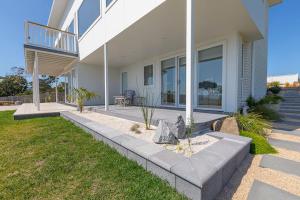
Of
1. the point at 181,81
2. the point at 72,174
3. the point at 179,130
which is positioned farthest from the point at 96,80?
the point at 72,174

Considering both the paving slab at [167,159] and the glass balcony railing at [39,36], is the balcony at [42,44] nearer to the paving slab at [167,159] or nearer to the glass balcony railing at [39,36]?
the glass balcony railing at [39,36]

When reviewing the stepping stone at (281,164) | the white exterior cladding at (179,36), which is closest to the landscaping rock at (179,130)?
the stepping stone at (281,164)

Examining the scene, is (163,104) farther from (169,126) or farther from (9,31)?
(9,31)

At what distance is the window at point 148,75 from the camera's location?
27.4ft

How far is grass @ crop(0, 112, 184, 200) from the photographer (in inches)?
68.8

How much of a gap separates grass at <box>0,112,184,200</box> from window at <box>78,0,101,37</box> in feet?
19.3

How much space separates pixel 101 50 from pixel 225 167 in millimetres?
6714

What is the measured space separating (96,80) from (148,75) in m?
3.45

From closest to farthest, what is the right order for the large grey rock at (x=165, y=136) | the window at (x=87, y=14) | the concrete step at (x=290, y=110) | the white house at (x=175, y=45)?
the large grey rock at (x=165, y=136)
the white house at (x=175, y=45)
the concrete step at (x=290, y=110)
the window at (x=87, y=14)

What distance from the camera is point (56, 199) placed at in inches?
65.9

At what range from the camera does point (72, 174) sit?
2156 mm

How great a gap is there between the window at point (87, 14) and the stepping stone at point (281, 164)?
24.0 feet

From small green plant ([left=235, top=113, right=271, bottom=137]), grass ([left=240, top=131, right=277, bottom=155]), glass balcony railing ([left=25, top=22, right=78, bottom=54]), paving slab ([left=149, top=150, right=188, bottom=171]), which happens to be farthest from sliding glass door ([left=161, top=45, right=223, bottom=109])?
glass balcony railing ([left=25, top=22, right=78, bottom=54])

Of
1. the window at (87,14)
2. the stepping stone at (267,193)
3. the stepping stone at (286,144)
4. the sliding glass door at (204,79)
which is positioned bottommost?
the stepping stone at (267,193)
